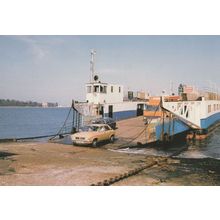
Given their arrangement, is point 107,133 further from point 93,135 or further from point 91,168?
point 91,168

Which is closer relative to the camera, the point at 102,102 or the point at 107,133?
the point at 107,133

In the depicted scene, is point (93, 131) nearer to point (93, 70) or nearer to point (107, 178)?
point (107, 178)

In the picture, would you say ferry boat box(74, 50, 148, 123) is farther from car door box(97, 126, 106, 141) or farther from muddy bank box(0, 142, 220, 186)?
muddy bank box(0, 142, 220, 186)

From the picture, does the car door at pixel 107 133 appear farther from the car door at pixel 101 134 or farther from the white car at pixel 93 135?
the car door at pixel 101 134

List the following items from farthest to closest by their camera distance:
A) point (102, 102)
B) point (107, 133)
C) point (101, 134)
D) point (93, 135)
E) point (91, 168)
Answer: point (102, 102), point (107, 133), point (101, 134), point (93, 135), point (91, 168)

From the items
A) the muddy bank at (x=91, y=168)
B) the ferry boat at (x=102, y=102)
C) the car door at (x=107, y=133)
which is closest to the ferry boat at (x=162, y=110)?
the ferry boat at (x=102, y=102)

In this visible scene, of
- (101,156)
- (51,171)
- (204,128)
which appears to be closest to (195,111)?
(204,128)

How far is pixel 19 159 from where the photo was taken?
568 inches

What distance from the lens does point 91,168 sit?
1280 cm

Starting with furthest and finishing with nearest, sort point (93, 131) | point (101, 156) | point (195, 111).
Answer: point (195, 111) → point (93, 131) → point (101, 156)

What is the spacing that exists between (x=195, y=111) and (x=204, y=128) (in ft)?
6.82

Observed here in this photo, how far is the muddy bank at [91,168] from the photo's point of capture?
1095 centimetres

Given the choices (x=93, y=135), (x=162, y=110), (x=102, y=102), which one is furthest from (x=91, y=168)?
(x=102, y=102)

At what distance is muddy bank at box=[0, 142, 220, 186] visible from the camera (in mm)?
10945
